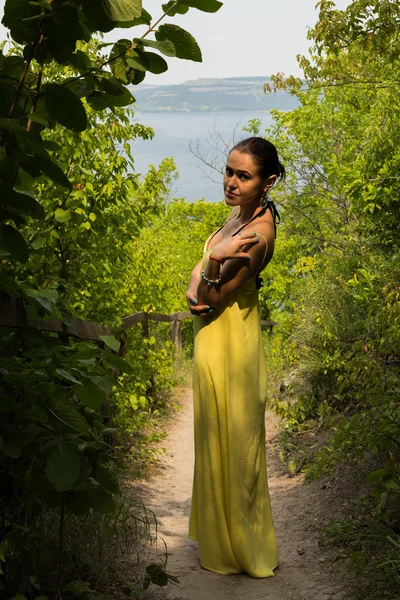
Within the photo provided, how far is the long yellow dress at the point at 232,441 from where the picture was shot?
4195 mm

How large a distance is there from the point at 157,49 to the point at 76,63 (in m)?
0.26

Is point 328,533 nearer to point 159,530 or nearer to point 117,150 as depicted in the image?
point 159,530

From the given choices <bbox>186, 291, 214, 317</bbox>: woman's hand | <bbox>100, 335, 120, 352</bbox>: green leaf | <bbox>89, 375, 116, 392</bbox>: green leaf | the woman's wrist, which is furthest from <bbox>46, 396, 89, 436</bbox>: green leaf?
<bbox>186, 291, 214, 317</bbox>: woman's hand

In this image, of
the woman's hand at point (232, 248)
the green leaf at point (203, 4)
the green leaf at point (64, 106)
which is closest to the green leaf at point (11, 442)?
the green leaf at point (64, 106)

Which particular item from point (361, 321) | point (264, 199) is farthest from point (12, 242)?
point (361, 321)

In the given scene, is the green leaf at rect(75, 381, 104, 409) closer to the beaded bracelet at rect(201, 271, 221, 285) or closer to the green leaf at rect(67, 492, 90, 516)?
the green leaf at rect(67, 492, 90, 516)

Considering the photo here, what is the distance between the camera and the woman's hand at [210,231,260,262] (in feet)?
13.0

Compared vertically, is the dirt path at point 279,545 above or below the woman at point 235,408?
below

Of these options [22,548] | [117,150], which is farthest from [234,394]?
[117,150]

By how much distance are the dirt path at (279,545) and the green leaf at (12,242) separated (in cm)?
228

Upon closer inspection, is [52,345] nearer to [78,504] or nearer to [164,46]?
[78,504]

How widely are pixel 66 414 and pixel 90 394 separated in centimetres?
12

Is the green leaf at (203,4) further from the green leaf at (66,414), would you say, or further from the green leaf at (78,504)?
the green leaf at (78,504)

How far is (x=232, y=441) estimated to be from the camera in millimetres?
4203
